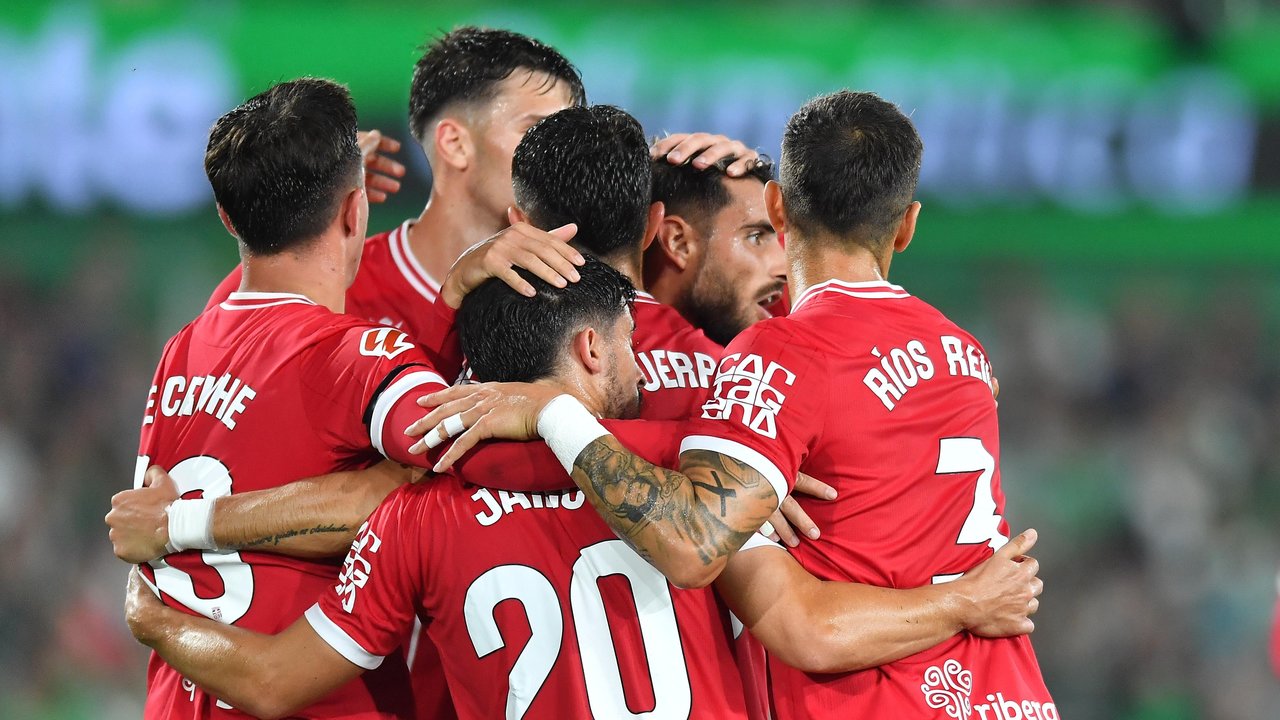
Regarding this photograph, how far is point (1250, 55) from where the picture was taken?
1206 cm

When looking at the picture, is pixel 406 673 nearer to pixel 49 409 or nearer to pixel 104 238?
pixel 49 409

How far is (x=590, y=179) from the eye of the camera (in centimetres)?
359

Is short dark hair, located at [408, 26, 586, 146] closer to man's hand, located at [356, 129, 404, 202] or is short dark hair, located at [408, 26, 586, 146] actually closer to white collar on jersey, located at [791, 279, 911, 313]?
man's hand, located at [356, 129, 404, 202]

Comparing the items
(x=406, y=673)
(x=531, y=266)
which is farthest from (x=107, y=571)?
(x=531, y=266)

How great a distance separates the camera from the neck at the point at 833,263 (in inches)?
132

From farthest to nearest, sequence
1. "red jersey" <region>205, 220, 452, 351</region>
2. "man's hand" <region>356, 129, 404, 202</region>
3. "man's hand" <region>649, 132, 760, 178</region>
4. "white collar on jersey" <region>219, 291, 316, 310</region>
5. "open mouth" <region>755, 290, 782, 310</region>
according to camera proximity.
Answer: "man's hand" <region>356, 129, 404, 202</region> < "red jersey" <region>205, 220, 452, 351</region> < "open mouth" <region>755, 290, 782, 310</region> < "man's hand" <region>649, 132, 760, 178</region> < "white collar on jersey" <region>219, 291, 316, 310</region>

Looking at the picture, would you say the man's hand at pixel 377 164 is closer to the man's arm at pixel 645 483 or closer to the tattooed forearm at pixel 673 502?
the man's arm at pixel 645 483

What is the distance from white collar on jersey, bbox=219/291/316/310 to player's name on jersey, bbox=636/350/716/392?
88cm

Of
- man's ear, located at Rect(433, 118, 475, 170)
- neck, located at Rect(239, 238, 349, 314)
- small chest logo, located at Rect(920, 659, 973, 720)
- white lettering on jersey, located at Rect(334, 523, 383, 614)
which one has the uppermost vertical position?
man's ear, located at Rect(433, 118, 475, 170)

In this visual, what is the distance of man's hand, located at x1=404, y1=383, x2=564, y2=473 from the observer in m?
3.00

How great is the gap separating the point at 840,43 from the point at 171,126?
5.57 metres

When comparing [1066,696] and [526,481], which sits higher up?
[526,481]

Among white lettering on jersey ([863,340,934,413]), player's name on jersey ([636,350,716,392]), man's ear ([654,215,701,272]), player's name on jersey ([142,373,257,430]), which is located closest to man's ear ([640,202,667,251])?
man's ear ([654,215,701,272])

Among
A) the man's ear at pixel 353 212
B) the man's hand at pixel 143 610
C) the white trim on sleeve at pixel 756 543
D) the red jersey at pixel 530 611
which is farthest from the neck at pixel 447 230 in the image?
the white trim on sleeve at pixel 756 543
